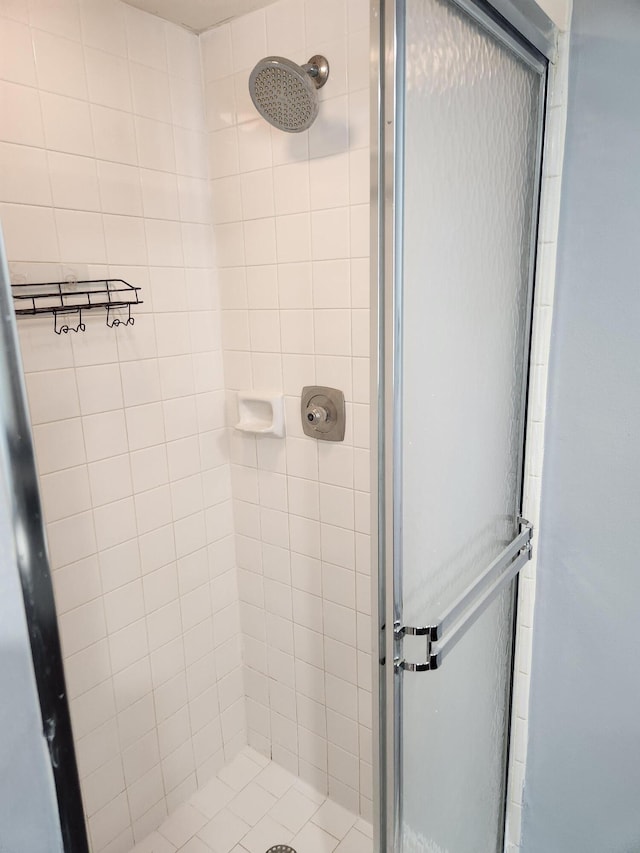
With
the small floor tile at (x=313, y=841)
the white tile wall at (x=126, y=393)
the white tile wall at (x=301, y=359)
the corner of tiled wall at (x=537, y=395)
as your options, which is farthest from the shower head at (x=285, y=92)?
the small floor tile at (x=313, y=841)

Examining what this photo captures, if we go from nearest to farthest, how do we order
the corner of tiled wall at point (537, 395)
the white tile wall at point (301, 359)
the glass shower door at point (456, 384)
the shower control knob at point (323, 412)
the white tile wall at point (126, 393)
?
the glass shower door at point (456, 384)
the corner of tiled wall at point (537, 395)
the white tile wall at point (126, 393)
the white tile wall at point (301, 359)
the shower control knob at point (323, 412)

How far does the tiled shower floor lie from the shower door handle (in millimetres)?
1083

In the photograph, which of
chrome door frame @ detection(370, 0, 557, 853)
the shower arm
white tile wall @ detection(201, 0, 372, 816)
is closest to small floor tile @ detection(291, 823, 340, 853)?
A: white tile wall @ detection(201, 0, 372, 816)

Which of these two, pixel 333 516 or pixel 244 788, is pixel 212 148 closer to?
pixel 333 516

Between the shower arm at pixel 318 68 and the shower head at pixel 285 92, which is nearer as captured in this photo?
the shower head at pixel 285 92

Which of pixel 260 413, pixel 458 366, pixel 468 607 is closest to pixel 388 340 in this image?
pixel 458 366

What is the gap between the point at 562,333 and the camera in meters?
1.25

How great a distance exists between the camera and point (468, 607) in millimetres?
1092

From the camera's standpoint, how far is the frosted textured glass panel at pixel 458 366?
81cm

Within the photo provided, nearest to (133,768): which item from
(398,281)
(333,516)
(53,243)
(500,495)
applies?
(333,516)

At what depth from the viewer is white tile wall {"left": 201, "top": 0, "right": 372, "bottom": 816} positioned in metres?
1.42

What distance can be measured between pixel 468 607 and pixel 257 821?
124cm

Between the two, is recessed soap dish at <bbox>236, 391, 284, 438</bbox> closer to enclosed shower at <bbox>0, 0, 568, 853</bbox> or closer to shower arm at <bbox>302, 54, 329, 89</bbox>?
enclosed shower at <bbox>0, 0, 568, 853</bbox>

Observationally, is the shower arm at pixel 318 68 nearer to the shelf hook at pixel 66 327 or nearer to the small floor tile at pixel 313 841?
the shelf hook at pixel 66 327
